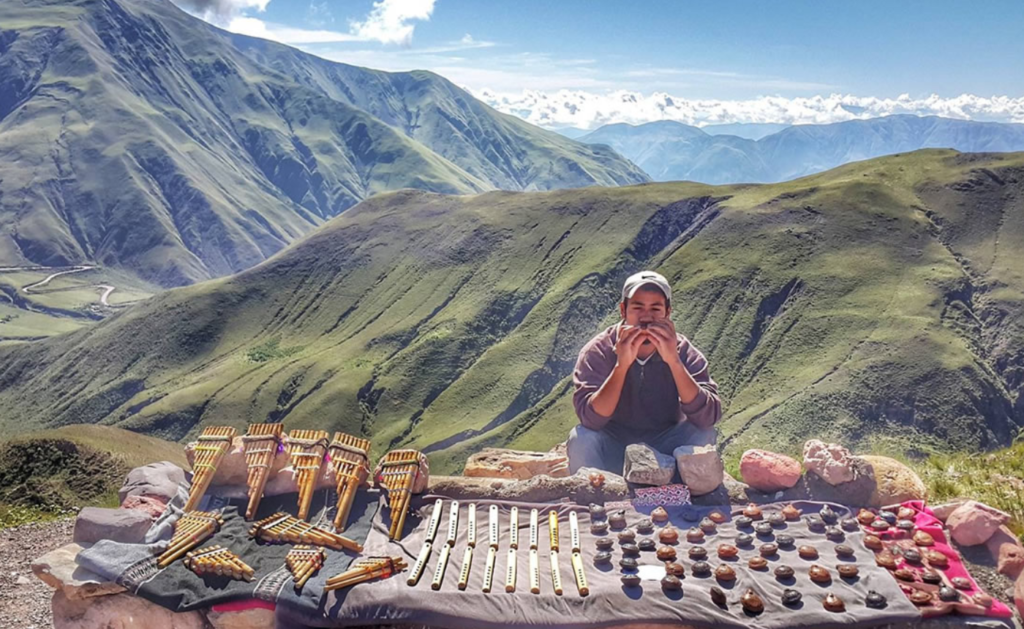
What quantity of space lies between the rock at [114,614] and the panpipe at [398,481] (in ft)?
7.43

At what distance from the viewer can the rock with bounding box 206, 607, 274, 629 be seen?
689 cm

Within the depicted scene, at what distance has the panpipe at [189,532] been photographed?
295 inches

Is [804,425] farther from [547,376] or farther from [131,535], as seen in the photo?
[131,535]


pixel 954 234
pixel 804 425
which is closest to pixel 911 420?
pixel 804 425

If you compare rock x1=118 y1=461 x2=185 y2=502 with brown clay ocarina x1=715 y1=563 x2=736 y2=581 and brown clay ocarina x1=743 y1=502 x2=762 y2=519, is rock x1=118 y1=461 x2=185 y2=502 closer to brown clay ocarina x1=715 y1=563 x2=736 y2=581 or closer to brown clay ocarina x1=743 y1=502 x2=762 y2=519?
brown clay ocarina x1=715 y1=563 x2=736 y2=581

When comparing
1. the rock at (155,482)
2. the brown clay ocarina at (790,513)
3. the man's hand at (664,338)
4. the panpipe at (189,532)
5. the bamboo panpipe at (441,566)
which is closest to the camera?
the bamboo panpipe at (441,566)

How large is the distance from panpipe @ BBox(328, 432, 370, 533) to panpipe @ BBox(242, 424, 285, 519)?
761mm

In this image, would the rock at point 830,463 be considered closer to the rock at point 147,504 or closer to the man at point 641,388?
the man at point 641,388

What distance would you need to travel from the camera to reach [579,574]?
694 cm

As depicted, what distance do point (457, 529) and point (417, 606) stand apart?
1420mm

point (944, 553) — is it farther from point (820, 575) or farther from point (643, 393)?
point (643, 393)

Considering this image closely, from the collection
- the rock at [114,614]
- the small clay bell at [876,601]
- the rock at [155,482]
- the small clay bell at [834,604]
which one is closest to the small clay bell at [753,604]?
the small clay bell at [834,604]

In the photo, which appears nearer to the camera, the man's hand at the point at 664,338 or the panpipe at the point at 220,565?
the panpipe at the point at 220,565

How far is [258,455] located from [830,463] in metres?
7.37
